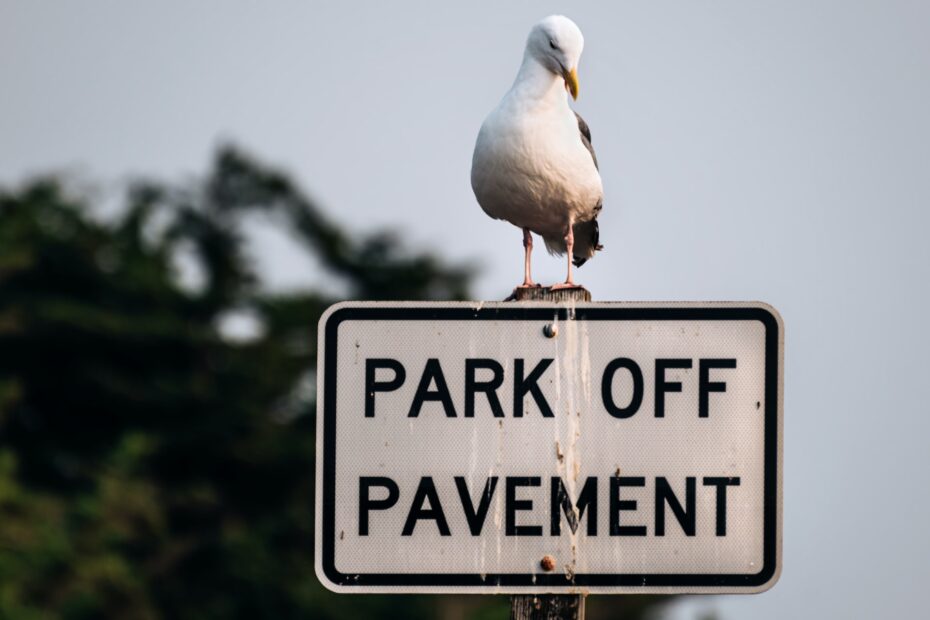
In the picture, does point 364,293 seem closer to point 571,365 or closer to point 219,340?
point 219,340

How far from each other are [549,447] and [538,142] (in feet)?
5.30

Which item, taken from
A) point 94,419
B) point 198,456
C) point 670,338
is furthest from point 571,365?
point 94,419

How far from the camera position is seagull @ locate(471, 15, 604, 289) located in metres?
5.99

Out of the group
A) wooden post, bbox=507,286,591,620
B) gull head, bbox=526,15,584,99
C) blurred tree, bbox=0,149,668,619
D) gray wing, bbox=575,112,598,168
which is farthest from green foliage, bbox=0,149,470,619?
wooden post, bbox=507,286,591,620

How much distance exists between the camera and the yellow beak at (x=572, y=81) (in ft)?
19.7

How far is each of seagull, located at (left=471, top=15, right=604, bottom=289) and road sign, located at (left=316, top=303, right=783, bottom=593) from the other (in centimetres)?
123

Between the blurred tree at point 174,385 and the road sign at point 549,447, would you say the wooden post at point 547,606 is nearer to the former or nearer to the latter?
the road sign at point 549,447

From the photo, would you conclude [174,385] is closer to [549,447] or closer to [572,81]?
[572,81]

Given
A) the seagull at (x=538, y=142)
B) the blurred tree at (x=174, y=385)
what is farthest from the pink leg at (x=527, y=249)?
the blurred tree at (x=174, y=385)

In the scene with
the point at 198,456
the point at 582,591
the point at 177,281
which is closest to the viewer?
the point at 582,591

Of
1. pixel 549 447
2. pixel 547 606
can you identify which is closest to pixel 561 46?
pixel 549 447

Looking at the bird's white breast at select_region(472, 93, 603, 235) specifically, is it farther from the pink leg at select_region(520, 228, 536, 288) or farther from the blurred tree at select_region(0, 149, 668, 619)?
the blurred tree at select_region(0, 149, 668, 619)

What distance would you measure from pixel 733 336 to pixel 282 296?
83.9ft

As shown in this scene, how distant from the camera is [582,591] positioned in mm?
4570
